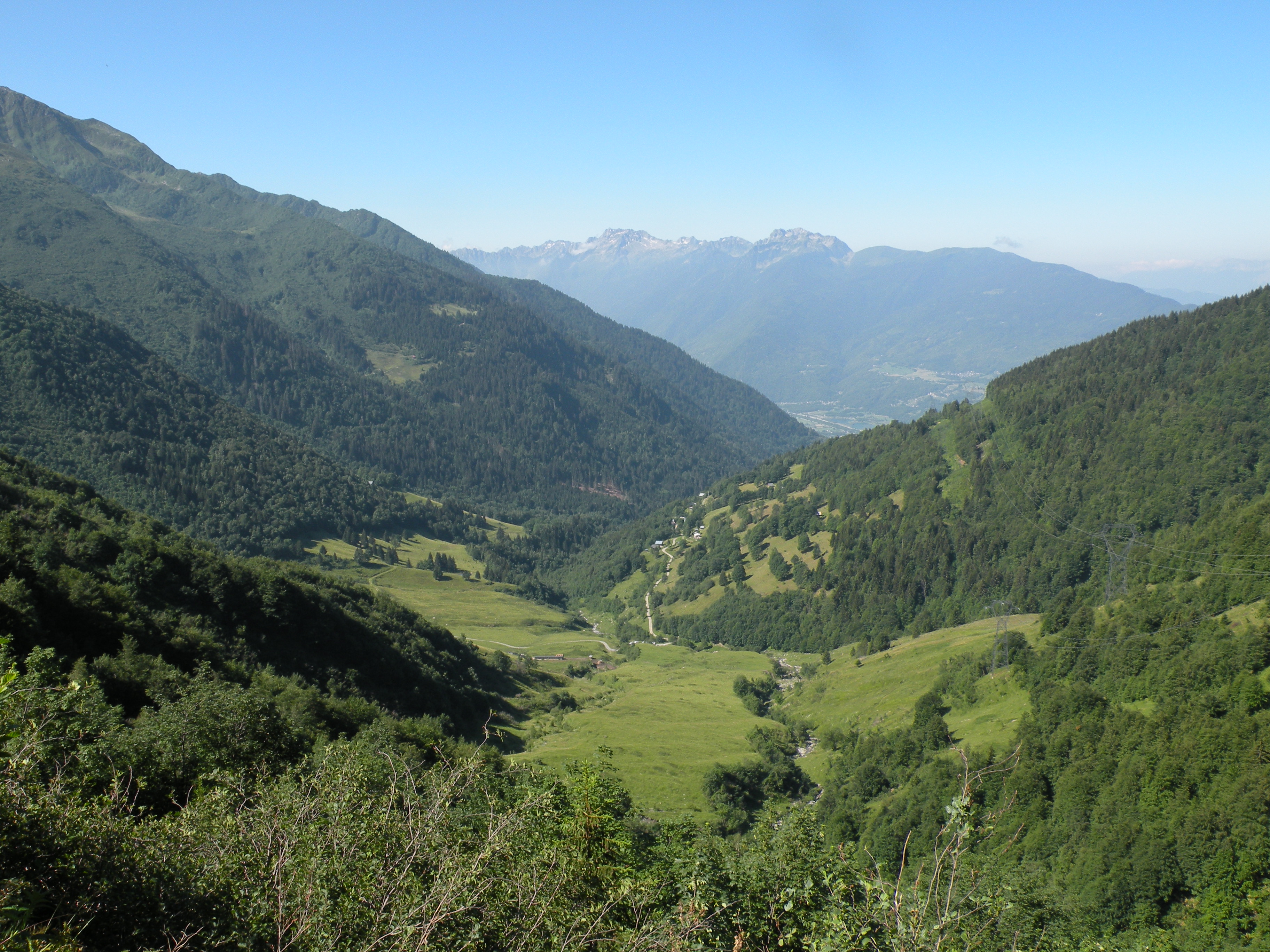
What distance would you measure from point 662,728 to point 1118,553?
10439 cm

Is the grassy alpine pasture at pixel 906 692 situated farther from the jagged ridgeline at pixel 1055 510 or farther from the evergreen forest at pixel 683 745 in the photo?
the jagged ridgeline at pixel 1055 510

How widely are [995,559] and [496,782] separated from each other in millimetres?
161006

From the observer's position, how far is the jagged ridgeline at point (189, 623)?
161 ft

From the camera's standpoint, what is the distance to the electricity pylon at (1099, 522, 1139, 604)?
115250 millimetres

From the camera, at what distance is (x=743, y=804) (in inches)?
3236

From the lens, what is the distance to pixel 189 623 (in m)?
64.6

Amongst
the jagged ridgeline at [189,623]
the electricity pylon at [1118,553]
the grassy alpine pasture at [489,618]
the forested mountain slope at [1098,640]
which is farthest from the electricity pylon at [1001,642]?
the grassy alpine pasture at [489,618]

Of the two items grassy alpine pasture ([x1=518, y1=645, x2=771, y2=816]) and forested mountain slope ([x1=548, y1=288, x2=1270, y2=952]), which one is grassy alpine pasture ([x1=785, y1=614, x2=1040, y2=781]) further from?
grassy alpine pasture ([x1=518, y1=645, x2=771, y2=816])

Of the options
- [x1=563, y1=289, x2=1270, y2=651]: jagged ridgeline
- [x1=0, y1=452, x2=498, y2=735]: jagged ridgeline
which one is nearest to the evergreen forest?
[x1=0, y1=452, x2=498, y2=735]: jagged ridgeline

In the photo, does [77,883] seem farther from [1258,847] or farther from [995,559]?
[995,559]

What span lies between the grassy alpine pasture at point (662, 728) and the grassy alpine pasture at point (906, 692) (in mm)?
12342

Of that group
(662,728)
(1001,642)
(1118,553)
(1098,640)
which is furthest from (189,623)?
(1118,553)

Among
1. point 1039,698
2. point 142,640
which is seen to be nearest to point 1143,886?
point 1039,698

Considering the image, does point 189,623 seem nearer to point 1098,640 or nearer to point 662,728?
point 662,728
